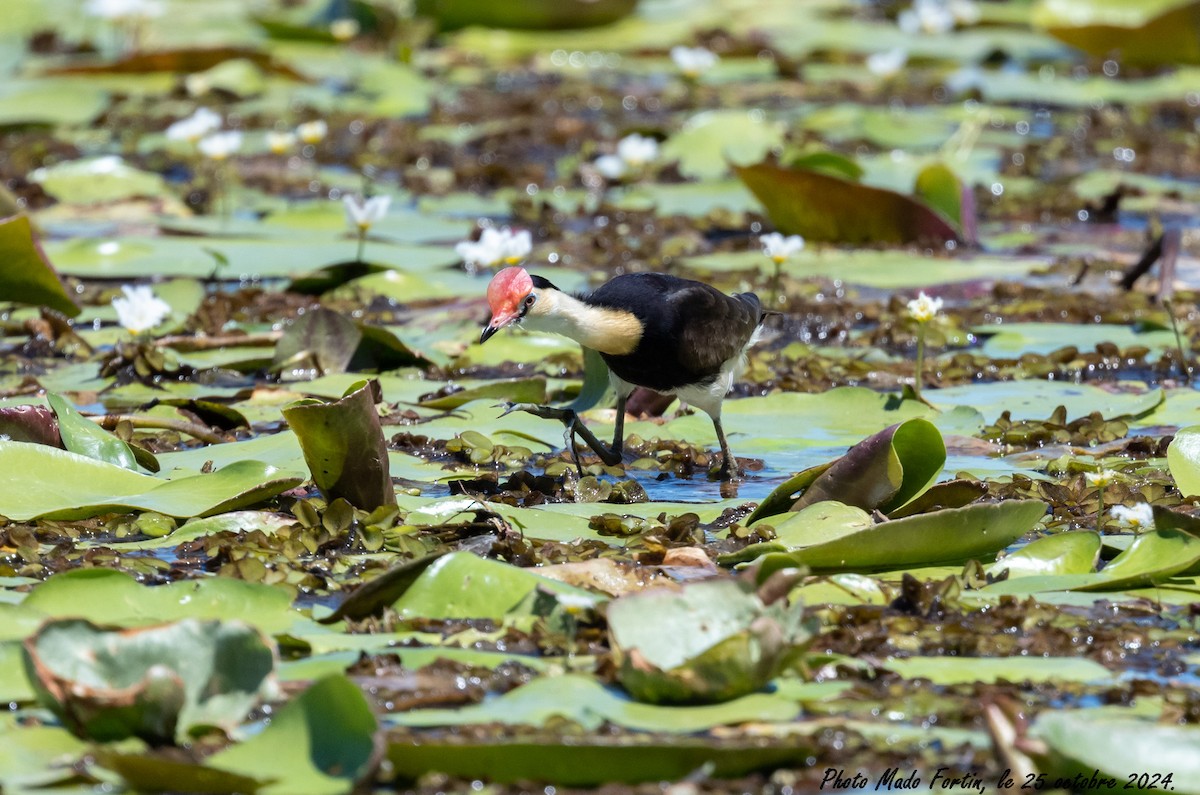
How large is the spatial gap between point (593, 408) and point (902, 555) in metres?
1.91

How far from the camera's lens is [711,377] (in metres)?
5.39

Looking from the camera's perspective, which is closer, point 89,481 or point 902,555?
point 902,555

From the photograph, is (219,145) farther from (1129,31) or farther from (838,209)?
(1129,31)

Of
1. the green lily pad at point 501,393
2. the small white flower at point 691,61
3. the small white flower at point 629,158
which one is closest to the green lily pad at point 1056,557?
the green lily pad at point 501,393

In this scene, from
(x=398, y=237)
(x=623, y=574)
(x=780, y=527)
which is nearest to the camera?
(x=623, y=574)

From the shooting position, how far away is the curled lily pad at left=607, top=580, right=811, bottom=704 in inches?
128

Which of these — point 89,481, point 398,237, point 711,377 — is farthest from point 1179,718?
point 398,237

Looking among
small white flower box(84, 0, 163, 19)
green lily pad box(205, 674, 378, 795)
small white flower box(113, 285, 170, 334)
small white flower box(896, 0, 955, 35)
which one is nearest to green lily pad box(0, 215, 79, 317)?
small white flower box(113, 285, 170, 334)

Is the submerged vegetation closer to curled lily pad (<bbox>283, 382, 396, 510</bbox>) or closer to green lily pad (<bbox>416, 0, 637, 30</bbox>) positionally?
curled lily pad (<bbox>283, 382, 396, 510</bbox>)

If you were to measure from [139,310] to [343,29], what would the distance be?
7.49 meters

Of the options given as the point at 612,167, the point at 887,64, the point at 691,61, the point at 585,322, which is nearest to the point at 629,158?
the point at 612,167

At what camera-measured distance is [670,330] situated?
17.2 ft

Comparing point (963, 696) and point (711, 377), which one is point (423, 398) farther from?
point (963, 696)

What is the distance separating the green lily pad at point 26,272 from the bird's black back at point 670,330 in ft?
6.97
